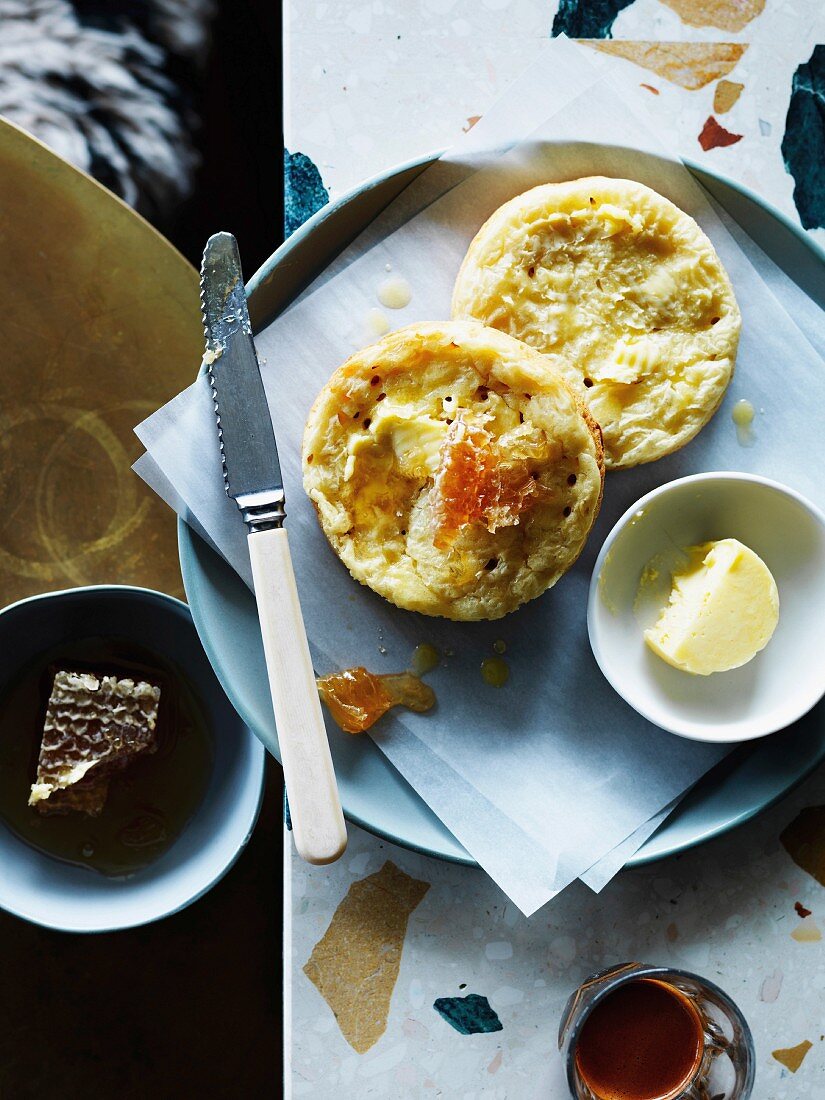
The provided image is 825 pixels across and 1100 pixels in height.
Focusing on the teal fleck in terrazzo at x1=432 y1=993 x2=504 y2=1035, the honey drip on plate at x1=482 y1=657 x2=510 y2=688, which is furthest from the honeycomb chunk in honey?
the teal fleck in terrazzo at x1=432 y1=993 x2=504 y2=1035

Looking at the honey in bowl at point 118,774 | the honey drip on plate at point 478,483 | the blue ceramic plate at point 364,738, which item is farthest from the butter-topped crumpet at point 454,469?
the honey in bowl at point 118,774

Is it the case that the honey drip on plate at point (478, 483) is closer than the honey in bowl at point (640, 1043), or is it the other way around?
the honey drip on plate at point (478, 483)

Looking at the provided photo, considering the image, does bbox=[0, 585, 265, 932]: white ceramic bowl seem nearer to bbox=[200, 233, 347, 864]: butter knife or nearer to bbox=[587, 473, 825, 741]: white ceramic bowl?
bbox=[200, 233, 347, 864]: butter knife

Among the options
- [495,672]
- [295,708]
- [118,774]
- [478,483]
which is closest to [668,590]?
[495,672]

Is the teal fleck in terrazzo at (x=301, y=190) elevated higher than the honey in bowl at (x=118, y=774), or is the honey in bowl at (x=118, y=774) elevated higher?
the teal fleck in terrazzo at (x=301, y=190)

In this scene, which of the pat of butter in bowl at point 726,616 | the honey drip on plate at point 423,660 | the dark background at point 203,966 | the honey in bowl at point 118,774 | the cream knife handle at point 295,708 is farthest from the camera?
the dark background at point 203,966

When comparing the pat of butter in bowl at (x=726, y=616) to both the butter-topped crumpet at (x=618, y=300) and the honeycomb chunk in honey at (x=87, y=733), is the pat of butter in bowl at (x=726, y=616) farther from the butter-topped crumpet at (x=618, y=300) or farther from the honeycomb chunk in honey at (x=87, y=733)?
the honeycomb chunk in honey at (x=87, y=733)

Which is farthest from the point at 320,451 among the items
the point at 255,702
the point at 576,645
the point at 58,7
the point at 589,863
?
the point at 58,7
